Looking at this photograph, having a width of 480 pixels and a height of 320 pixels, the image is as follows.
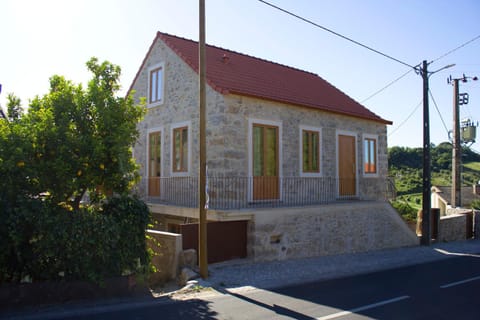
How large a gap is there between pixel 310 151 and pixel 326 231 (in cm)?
311

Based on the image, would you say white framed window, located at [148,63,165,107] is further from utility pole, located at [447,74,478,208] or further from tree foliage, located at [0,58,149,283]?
utility pole, located at [447,74,478,208]

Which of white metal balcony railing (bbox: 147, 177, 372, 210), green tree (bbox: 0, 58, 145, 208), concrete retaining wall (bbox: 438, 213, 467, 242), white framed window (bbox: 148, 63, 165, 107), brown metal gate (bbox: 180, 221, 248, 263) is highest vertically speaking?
white framed window (bbox: 148, 63, 165, 107)

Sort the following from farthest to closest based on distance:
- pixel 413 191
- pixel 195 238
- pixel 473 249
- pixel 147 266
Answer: pixel 413 191
pixel 473 249
pixel 195 238
pixel 147 266

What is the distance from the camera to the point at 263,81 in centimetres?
1479

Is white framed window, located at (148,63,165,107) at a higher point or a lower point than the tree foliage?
higher

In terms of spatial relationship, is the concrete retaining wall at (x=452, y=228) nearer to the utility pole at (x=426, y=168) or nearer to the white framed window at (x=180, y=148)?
the utility pole at (x=426, y=168)

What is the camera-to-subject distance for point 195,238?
10711mm

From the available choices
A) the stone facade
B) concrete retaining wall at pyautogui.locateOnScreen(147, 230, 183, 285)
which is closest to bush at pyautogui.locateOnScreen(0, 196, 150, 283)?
concrete retaining wall at pyautogui.locateOnScreen(147, 230, 183, 285)

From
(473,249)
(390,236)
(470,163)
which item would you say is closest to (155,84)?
(390,236)

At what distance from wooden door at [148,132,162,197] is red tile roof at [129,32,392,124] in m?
3.44

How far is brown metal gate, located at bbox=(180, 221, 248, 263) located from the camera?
10.7 metres

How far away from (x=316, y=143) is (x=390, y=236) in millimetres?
4688

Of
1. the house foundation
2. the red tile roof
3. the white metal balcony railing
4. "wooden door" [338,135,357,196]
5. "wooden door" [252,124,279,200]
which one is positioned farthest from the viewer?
"wooden door" [338,135,357,196]

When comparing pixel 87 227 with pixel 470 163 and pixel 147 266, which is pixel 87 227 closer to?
pixel 147 266
